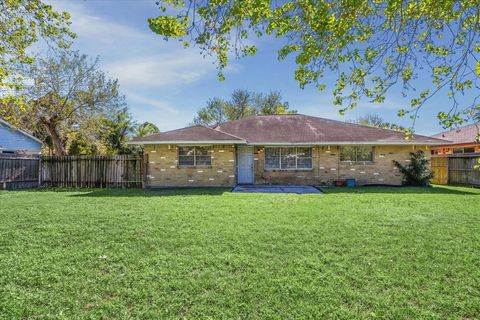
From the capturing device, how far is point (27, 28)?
7.78 meters

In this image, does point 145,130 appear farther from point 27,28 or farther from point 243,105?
point 27,28

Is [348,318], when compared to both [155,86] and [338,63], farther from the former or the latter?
[155,86]

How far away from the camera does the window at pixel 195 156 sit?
1700 centimetres

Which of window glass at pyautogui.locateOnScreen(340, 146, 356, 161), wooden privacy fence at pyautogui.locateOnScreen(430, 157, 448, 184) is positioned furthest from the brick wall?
wooden privacy fence at pyautogui.locateOnScreen(430, 157, 448, 184)

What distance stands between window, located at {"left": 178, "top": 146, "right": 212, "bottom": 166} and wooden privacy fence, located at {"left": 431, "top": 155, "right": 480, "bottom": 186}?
14.8 meters

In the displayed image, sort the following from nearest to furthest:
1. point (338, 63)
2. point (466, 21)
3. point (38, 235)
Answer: point (466, 21) → point (338, 63) → point (38, 235)

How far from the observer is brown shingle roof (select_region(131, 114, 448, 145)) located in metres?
16.4

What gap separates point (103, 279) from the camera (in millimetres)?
3924

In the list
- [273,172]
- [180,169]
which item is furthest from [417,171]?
[180,169]

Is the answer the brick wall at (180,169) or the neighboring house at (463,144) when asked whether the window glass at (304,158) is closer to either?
the brick wall at (180,169)

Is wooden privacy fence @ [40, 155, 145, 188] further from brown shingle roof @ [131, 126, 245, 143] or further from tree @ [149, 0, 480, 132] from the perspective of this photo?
tree @ [149, 0, 480, 132]

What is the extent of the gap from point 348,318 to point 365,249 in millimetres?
2273

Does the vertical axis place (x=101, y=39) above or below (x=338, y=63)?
above

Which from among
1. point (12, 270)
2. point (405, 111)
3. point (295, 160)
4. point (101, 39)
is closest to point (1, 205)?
point (101, 39)
